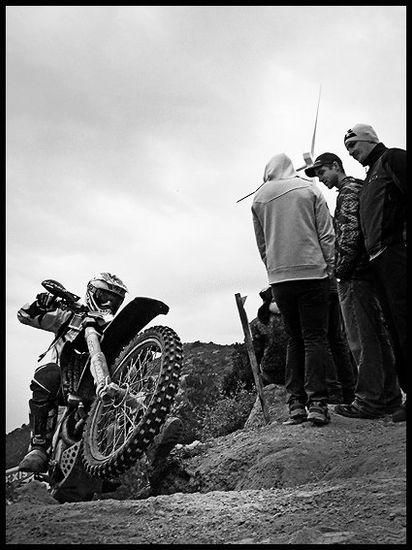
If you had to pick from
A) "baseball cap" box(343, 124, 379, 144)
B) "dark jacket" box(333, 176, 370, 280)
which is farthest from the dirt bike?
"baseball cap" box(343, 124, 379, 144)

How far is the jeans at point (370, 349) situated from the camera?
14.1ft

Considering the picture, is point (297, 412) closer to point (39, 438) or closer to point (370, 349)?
point (370, 349)

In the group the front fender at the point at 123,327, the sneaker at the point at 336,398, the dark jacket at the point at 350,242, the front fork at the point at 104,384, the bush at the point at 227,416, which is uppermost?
the dark jacket at the point at 350,242

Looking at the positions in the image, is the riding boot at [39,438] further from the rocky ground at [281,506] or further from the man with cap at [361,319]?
the man with cap at [361,319]

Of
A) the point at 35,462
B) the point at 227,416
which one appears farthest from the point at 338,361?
Result: the point at 227,416

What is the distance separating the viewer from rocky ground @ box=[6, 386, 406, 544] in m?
2.46

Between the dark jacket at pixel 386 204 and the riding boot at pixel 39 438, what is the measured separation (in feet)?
9.24

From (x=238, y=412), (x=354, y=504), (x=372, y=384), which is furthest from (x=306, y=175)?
(x=238, y=412)

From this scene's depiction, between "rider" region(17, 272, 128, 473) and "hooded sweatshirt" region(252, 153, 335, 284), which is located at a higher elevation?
"hooded sweatshirt" region(252, 153, 335, 284)

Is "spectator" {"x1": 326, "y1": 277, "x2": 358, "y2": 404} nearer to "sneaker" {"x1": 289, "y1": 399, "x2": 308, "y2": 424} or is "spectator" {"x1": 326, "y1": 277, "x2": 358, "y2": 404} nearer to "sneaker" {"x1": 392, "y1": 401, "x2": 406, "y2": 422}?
"sneaker" {"x1": 289, "y1": 399, "x2": 308, "y2": 424}

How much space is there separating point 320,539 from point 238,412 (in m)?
6.16

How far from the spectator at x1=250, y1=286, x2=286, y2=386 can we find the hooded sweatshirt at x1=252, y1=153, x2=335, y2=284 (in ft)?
9.59

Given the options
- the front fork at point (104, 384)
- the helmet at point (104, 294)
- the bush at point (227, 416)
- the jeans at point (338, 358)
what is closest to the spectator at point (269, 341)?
the bush at point (227, 416)

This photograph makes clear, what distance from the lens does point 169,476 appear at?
5266 mm
